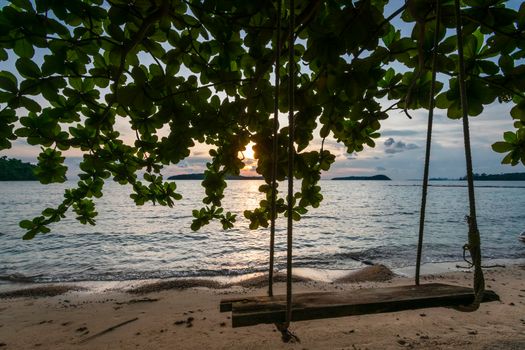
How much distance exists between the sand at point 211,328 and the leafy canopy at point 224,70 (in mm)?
2245

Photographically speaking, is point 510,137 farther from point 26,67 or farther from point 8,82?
point 8,82

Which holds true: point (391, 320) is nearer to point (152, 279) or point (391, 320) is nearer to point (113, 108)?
point (113, 108)

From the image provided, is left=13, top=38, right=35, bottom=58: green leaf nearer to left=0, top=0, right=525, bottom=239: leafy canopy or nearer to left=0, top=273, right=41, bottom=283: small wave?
left=0, top=0, right=525, bottom=239: leafy canopy

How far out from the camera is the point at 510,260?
11.6 meters

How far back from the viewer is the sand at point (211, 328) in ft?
11.9

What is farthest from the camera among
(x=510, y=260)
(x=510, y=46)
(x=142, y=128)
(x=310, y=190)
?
(x=510, y=260)

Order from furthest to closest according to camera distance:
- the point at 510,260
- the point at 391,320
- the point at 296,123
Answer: the point at 510,260
the point at 391,320
the point at 296,123

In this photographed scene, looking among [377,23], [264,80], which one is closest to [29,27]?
[264,80]

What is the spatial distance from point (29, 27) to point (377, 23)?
4.80 feet

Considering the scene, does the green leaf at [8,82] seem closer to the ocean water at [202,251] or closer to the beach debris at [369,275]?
the beach debris at [369,275]

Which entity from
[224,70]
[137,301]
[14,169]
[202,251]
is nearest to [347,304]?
[224,70]

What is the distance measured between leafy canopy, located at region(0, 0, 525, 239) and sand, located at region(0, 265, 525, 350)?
7.37 ft

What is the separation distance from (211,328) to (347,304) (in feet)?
11.8

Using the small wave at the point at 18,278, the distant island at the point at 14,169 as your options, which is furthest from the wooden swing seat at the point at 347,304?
the distant island at the point at 14,169
